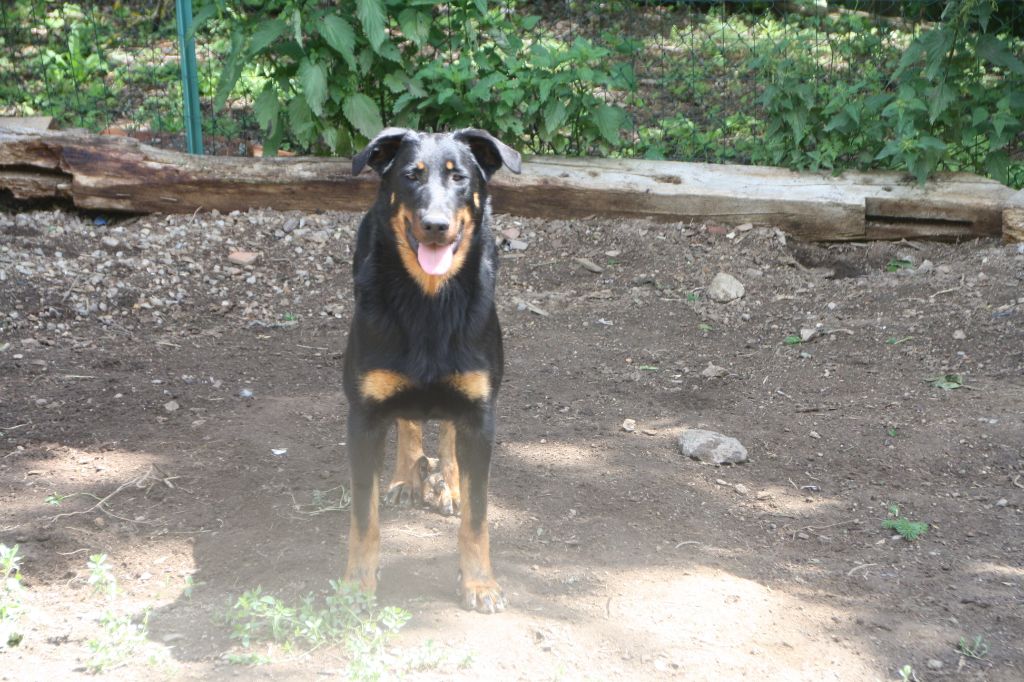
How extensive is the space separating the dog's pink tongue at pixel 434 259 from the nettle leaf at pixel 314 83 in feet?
12.5

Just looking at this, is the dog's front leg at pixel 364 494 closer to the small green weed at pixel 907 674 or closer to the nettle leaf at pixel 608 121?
the small green weed at pixel 907 674

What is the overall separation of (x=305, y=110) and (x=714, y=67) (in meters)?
3.16

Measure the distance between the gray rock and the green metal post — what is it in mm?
4730

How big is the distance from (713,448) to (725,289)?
6.95 ft

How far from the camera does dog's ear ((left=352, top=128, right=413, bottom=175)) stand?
3.53 meters

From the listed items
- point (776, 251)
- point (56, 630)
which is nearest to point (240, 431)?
point (56, 630)

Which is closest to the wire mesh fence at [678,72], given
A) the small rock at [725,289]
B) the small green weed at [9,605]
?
the small rock at [725,289]

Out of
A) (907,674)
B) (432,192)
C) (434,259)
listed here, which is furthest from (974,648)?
(432,192)

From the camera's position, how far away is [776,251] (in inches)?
282

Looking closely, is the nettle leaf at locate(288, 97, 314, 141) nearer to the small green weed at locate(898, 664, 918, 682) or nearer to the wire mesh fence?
the wire mesh fence

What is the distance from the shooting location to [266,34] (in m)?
6.74

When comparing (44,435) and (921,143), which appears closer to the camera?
(44,435)

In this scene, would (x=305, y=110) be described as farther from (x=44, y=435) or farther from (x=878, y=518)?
(x=878, y=518)

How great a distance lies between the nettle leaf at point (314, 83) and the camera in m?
6.91
